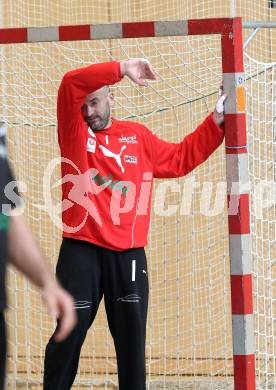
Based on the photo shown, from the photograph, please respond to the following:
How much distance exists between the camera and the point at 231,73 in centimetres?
444

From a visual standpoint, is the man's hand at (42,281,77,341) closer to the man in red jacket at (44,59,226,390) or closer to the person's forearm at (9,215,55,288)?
the person's forearm at (9,215,55,288)

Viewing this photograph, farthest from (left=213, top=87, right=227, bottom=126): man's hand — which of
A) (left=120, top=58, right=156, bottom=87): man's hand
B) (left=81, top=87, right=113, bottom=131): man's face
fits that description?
(left=81, top=87, right=113, bottom=131): man's face

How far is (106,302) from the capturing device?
465cm

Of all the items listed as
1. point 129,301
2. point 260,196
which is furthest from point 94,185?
point 260,196

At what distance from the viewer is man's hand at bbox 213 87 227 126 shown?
4466 mm

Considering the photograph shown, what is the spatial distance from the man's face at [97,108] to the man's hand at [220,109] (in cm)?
52

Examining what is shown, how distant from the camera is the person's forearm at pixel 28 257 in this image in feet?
8.15

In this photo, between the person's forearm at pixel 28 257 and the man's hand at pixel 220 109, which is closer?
the person's forearm at pixel 28 257

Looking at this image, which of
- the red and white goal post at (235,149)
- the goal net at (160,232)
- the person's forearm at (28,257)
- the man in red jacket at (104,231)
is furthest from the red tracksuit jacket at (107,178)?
the person's forearm at (28,257)

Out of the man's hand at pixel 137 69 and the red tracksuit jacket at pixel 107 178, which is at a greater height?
the man's hand at pixel 137 69

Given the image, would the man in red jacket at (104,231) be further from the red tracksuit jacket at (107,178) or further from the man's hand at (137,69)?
the man's hand at (137,69)

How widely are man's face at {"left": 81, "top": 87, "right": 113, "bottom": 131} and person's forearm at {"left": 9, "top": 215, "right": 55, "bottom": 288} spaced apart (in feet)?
6.98

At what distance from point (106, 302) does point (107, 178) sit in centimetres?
59

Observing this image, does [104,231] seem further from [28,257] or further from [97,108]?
[28,257]
